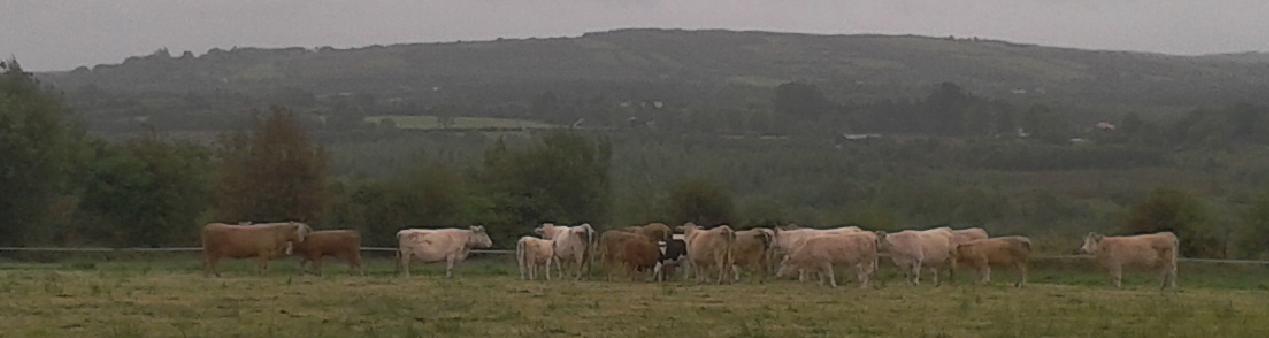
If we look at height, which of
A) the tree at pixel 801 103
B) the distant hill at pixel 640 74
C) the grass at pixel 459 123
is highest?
the distant hill at pixel 640 74

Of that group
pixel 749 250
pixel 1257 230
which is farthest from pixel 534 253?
pixel 1257 230

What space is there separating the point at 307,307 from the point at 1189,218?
3208cm

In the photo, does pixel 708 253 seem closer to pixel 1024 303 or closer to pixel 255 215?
pixel 1024 303

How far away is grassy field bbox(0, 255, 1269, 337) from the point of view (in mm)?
15648

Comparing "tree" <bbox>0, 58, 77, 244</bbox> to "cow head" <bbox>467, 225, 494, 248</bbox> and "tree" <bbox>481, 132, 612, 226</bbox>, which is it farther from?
"cow head" <bbox>467, 225, 494, 248</bbox>

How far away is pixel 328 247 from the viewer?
29.2 meters

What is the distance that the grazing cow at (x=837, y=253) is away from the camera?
25.0 metres

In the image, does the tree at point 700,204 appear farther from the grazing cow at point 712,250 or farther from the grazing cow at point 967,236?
the grazing cow at point 712,250

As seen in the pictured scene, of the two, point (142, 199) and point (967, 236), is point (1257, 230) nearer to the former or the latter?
point (967, 236)

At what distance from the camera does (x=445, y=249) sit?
29734 millimetres

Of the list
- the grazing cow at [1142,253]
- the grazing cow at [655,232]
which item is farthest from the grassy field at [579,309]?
the grazing cow at [655,232]

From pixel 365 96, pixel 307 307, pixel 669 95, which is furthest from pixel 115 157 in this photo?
pixel 669 95

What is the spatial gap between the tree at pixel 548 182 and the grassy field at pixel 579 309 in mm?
25468

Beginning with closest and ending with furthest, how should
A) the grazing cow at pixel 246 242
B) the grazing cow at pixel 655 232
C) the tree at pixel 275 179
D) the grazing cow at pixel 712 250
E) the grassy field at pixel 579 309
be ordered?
the grassy field at pixel 579 309
the grazing cow at pixel 712 250
the grazing cow at pixel 246 242
the grazing cow at pixel 655 232
the tree at pixel 275 179
